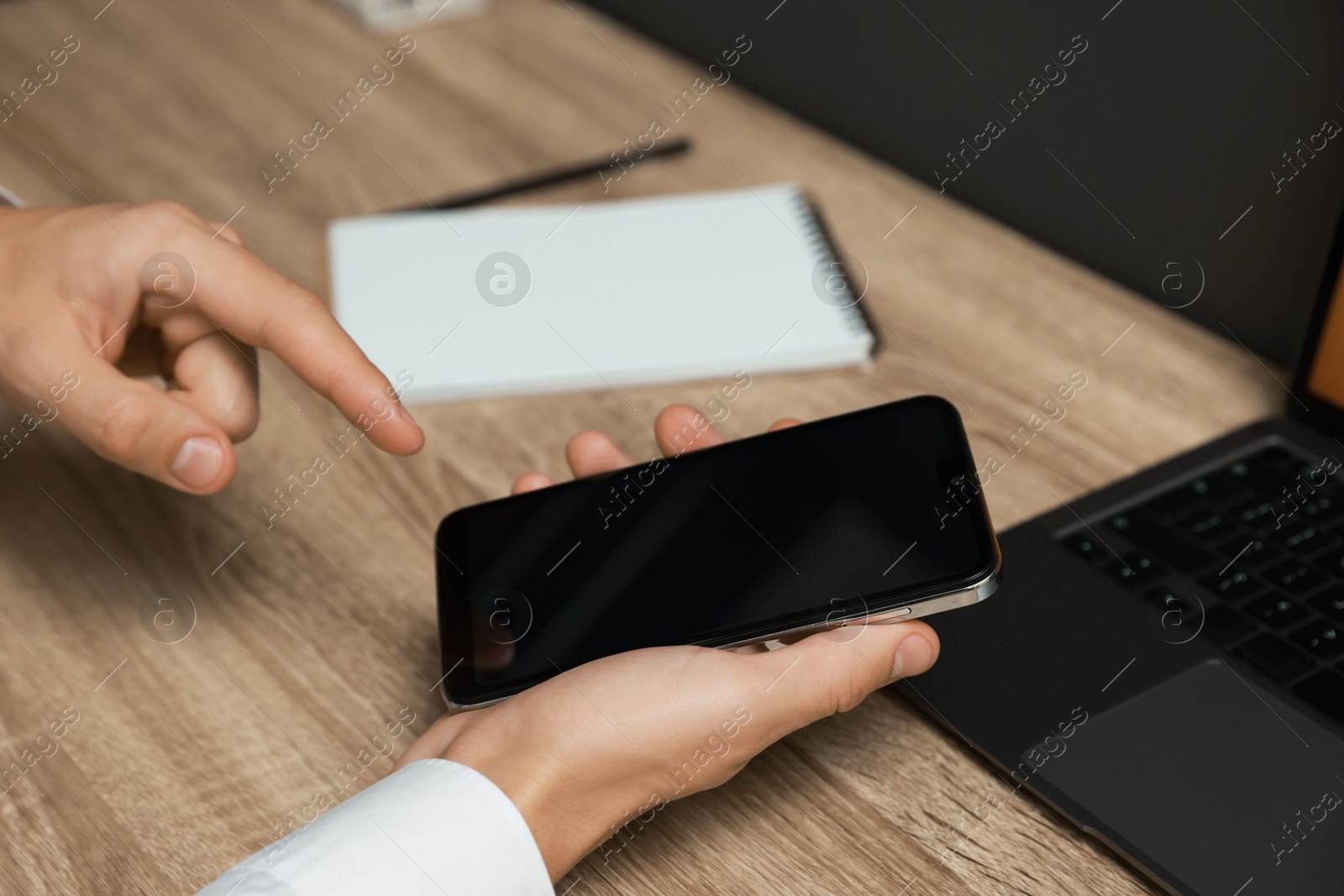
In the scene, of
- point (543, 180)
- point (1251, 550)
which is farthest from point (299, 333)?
point (1251, 550)

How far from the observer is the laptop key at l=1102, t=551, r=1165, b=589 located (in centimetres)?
63

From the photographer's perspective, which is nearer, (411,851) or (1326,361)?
(411,851)

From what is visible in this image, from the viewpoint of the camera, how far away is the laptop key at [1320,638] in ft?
1.90

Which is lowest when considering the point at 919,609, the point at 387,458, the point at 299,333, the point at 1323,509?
the point at 1323,509

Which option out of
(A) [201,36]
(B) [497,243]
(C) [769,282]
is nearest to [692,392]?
(C) [769,282]

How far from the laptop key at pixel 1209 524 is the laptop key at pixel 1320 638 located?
0.23 ft

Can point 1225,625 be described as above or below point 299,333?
below

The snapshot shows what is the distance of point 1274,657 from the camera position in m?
0.58

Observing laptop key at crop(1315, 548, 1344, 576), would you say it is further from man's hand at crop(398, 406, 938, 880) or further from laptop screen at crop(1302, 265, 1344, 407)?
man's hand at crop(398, 406, 938, 880)

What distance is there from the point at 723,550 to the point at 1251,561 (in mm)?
290

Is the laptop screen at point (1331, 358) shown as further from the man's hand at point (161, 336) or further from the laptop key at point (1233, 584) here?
the man's hand at point (161, 336)

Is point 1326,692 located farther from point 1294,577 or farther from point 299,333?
point 299,333

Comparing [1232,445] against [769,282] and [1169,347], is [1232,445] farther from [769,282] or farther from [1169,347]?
[769,282]

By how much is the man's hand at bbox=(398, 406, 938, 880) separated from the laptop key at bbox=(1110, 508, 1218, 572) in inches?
7.5
